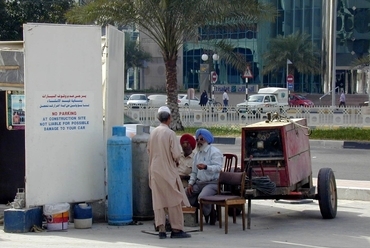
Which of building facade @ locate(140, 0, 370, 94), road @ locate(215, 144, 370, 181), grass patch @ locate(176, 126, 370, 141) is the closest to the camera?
road @ locate(215, 144, 370, 181)

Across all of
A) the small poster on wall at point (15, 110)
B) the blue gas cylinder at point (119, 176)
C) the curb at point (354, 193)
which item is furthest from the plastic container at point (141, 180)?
the curb at point (354, 193)

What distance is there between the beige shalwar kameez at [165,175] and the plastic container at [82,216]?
1.09 m

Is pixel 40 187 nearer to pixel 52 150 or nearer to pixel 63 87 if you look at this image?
pixel 52 150

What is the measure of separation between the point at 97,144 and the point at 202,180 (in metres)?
1.49

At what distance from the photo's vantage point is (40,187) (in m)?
9.04

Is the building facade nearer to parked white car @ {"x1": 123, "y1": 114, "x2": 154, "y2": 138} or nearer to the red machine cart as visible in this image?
parked white car @ {"x1": 123, "y1": 114, "x2": 154, "y2": 138}

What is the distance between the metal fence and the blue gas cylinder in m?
16.5

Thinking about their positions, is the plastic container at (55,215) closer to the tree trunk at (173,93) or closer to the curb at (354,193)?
the curb at (354,193)

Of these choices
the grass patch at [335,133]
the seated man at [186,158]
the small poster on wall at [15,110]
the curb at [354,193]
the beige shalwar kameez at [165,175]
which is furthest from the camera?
the grass patch at [335,133]

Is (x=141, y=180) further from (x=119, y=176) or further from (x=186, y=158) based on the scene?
(x=186, y=158)

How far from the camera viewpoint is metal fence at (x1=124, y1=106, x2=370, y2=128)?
2658 cm

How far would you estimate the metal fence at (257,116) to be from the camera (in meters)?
26.6

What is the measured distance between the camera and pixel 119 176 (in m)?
9.28

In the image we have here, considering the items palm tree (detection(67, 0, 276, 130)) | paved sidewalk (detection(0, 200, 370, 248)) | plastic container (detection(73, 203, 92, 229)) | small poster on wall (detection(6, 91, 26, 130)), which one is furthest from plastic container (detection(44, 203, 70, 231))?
palm tree (detection(67, 0, 276, 130))
